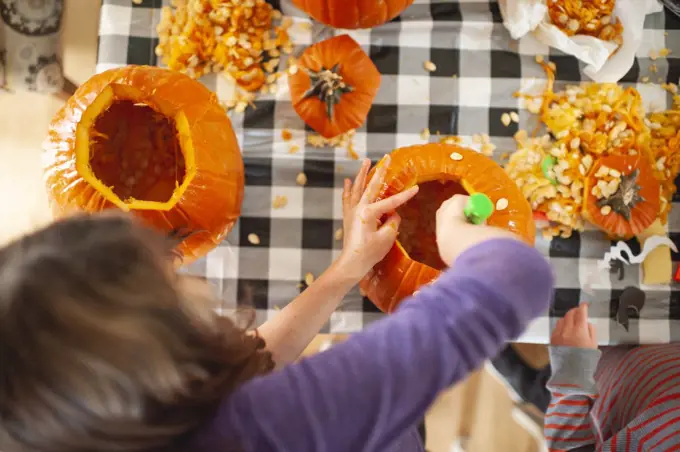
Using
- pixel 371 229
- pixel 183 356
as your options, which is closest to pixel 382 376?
pixel 183 356

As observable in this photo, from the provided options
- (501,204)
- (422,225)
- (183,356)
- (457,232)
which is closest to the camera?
(183,356)

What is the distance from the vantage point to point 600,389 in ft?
3.49

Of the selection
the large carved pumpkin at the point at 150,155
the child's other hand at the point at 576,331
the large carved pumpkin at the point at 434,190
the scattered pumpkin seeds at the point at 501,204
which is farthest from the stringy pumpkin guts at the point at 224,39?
the child's other hand at the point at 576,331

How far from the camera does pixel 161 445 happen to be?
43 centimetres

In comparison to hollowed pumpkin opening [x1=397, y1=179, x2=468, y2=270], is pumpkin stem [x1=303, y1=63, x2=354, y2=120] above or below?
above

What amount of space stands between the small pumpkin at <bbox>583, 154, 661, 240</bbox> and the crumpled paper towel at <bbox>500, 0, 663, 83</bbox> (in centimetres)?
18

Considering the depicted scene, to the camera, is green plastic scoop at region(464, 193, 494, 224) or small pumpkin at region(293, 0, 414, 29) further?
small pumpkin at region(293, 0, 414, 29)

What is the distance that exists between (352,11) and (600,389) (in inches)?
32.5

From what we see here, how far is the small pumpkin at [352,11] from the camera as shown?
0.97m

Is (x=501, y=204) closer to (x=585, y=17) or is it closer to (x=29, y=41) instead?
(x=585, y=17)

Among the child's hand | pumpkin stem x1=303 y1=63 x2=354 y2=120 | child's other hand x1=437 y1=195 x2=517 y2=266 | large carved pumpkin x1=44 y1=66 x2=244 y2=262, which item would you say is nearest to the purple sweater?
child's other hand x1=437 y1=195 x2=517 y2=266

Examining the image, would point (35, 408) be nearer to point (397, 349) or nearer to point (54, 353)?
point (54, 353)

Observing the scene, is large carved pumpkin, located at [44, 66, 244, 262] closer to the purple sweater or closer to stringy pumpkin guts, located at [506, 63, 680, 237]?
the purple sweater

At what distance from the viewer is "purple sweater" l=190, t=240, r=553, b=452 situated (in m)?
0.46
